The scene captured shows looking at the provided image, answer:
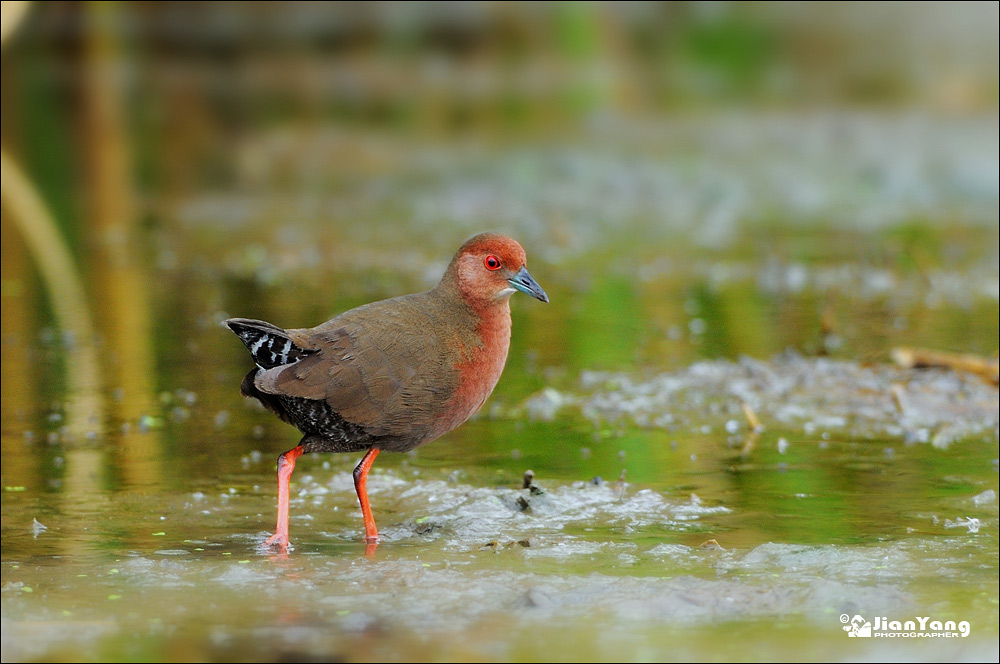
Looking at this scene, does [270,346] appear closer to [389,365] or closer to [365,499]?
[389,365]

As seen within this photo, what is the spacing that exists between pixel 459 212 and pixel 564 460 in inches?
335

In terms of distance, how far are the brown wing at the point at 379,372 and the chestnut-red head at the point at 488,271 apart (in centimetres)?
23

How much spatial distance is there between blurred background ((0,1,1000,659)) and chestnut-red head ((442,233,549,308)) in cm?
94

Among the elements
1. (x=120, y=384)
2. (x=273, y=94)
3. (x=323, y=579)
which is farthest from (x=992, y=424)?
(x=273, y=94)

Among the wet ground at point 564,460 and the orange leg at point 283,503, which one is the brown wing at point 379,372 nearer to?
the orange leg at point 283,503

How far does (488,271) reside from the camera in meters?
6.02

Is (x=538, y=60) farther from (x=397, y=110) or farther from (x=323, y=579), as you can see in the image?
(x=323, y=579)

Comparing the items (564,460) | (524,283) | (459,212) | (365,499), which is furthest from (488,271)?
(459,212)

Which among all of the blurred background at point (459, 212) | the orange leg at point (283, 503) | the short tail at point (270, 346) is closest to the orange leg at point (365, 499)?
the blurred background at point (459, 212)

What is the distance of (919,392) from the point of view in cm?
784

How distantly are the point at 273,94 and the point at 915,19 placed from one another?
1079 cm

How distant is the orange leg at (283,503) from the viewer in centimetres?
553

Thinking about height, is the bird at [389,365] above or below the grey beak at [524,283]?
below

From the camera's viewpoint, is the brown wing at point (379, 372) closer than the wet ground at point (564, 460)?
No
